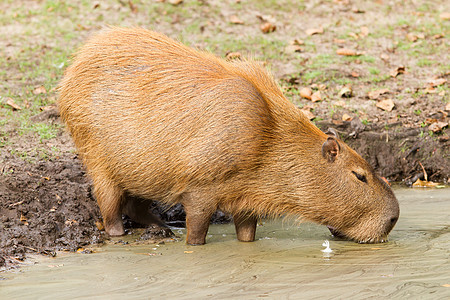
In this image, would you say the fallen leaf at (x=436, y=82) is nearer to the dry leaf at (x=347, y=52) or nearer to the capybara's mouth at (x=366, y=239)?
the dry leaf at (x=347, y=52)

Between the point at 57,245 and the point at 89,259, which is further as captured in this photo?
the point at 57,245

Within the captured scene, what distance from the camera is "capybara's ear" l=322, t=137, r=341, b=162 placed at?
491 cm

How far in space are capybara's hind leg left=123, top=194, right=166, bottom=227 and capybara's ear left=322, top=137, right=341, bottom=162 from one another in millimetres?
1731

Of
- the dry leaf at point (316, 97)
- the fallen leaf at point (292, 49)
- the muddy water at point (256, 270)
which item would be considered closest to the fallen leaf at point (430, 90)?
the dry leaf at point (316, 97)

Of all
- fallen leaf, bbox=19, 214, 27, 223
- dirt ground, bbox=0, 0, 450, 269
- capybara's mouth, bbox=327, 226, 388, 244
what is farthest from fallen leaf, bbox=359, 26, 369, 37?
fallen leaf, bbox=19, 214, 27, 223

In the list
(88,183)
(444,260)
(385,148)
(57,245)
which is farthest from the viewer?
(385,148)

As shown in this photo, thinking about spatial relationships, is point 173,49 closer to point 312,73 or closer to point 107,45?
point 107,45

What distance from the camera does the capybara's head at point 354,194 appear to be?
4.98m

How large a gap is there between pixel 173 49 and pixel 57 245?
Result: 6.18ft

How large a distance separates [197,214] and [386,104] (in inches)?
132

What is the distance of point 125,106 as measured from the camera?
17.0ft

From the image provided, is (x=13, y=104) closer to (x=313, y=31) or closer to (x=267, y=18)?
(x=267, y=18)

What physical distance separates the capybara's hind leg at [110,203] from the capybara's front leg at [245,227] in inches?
39.9

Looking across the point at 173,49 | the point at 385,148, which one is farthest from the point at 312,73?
the point at 173,49
